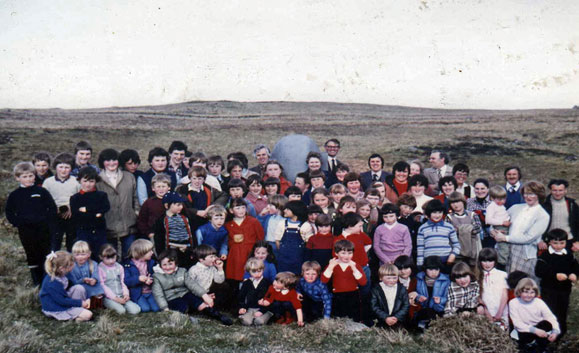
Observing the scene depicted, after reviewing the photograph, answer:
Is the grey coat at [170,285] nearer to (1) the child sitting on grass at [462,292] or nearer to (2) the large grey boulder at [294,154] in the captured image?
(1) the child sitting on grass at [462,292]

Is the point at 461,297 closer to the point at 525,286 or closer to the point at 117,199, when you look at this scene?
the point at 525,286

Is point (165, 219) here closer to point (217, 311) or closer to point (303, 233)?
point (217, 311)

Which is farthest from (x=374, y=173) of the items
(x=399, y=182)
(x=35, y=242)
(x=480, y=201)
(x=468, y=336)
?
(x=35, y=242)

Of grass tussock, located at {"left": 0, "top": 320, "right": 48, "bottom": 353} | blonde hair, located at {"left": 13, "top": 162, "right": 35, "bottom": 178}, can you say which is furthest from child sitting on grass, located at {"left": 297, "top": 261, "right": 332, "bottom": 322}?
blonde hair, located at {"left": 13, "top": 162, "right": 35, "bottom": 178}

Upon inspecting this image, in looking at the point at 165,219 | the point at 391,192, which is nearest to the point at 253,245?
the point at 165,219

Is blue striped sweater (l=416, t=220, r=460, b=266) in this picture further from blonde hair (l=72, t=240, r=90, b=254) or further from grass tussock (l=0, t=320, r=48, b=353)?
grass tussock (l=0, t=320, r=48, b=353)

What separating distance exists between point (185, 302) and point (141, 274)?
658 mm

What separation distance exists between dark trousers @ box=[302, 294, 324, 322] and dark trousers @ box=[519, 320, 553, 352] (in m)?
2.30

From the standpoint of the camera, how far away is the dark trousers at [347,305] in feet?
19.7

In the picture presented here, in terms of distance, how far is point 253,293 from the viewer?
6.06 metres

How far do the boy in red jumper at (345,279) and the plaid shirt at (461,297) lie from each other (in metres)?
1.03

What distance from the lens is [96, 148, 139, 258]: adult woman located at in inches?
269

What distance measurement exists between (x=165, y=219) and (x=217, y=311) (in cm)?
139

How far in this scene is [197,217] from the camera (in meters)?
6.83
